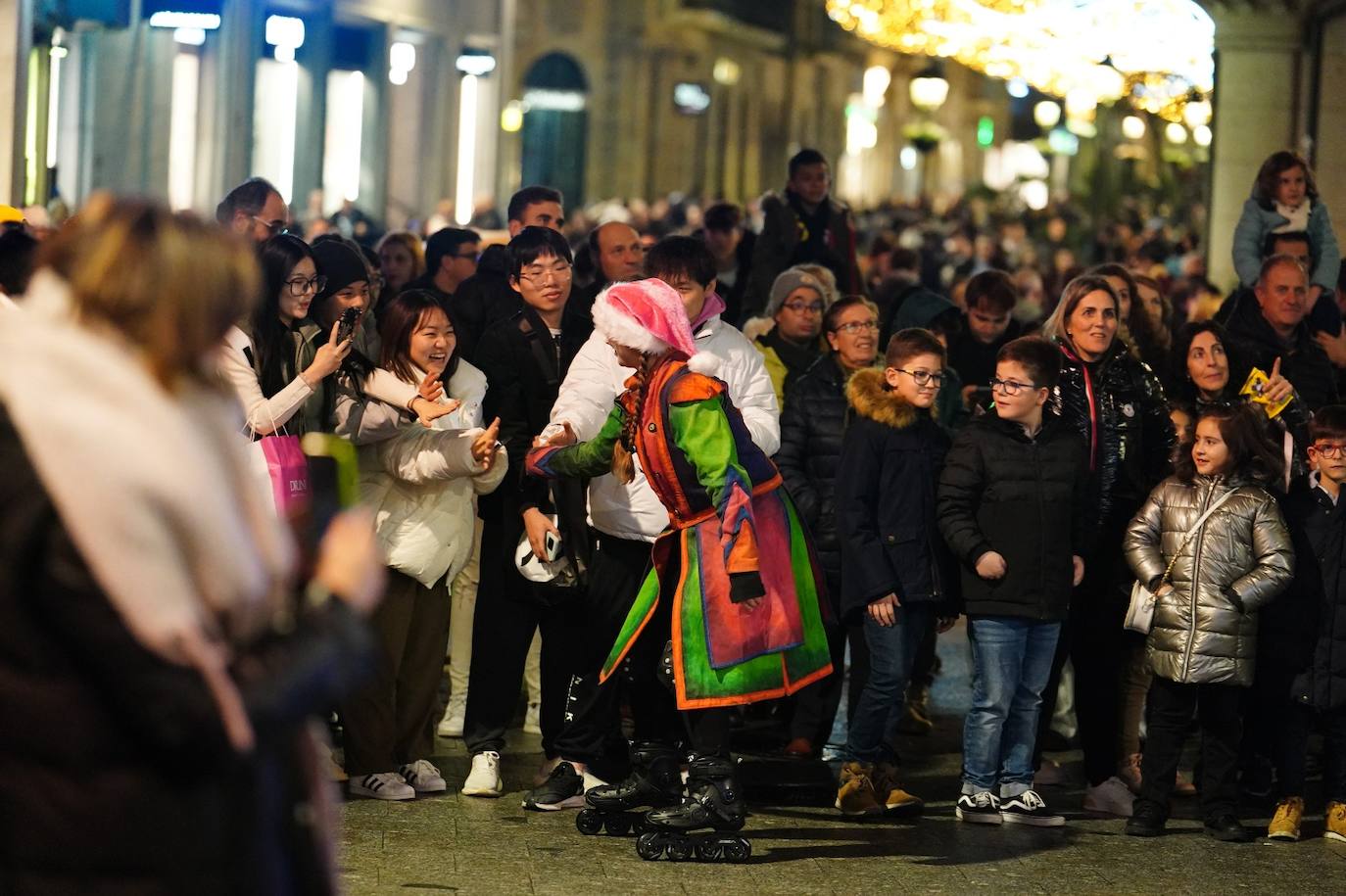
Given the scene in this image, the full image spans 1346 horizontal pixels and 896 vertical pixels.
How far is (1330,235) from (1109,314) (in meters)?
3.74

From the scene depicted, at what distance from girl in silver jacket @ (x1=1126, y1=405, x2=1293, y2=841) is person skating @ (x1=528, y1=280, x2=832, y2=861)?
147cm

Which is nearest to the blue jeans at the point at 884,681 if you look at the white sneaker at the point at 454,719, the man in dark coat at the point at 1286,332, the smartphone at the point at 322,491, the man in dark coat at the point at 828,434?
the man in dark coat at the point at 828,434

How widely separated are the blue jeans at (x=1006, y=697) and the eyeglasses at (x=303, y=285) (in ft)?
8.83

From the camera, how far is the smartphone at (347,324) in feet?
25.1

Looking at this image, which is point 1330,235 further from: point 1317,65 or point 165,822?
point 165,822

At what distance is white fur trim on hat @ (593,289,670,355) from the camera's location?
23.6 feet

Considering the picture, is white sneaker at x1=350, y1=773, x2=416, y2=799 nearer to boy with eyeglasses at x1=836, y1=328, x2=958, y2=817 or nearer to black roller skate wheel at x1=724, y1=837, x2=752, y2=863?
black roller skate wheel at x1=724, y1=837, x2=752, y2=863

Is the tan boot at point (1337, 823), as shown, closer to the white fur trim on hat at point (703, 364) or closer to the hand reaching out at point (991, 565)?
the hand reaching out at point (991, 565)

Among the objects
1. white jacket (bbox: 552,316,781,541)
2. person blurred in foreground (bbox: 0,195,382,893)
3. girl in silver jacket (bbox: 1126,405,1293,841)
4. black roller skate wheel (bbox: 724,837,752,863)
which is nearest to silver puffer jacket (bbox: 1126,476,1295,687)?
girl in silver jacket (bbox: 1126,405,1293,841)

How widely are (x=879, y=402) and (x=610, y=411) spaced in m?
1.12

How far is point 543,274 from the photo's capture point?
28.2 feet

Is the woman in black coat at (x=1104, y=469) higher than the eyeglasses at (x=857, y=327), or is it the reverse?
the eyeglasses at (x=857, y=327)

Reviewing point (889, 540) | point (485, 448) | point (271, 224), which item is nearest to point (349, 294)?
point (485, 448)

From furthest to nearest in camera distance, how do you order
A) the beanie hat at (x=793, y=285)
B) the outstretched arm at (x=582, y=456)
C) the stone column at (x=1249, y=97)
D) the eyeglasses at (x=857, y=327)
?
the stone column at (x=1249, y=97) → the beanie hat at (x=793, y=285) → the eyeglasses at (x=857, y=327) → the outstretched arm at (x=582, y=456)
